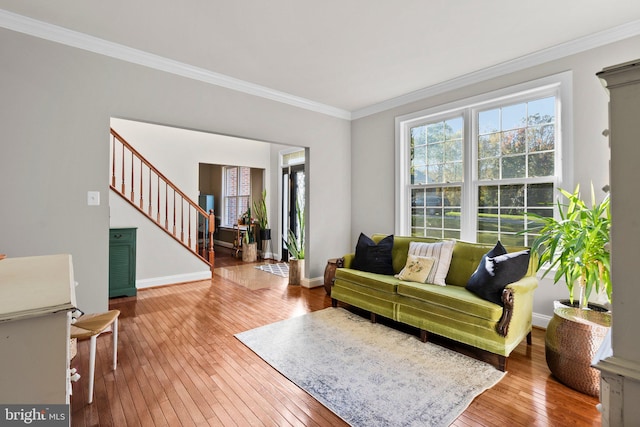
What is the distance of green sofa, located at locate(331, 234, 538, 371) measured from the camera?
2.36m

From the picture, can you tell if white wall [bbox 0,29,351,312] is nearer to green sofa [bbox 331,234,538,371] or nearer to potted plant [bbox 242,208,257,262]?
green sofa [bbox 331,234,538,371]

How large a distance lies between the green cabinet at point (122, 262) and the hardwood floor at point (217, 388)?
35.3 inches

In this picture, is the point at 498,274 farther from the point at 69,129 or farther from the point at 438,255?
the point at 69,129

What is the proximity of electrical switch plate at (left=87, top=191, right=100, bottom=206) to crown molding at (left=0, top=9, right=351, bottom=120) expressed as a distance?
132 cm

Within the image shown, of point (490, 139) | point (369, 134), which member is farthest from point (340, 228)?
point (490, 139)

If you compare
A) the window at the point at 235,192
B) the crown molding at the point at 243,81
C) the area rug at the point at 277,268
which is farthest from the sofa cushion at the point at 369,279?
the window at the point at 235,192

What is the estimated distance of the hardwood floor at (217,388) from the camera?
1803 millimetres

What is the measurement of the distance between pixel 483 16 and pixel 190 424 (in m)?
3.58

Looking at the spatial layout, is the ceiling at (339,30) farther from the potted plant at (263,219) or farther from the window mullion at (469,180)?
the potted plant at (263,219)

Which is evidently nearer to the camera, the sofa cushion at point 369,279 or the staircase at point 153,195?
the sofa cushion at point 369,279

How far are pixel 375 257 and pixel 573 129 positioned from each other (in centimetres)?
231

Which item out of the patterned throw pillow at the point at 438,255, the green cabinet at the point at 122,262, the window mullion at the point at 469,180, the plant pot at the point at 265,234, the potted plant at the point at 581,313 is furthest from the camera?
the plant pot at the point at 265,234

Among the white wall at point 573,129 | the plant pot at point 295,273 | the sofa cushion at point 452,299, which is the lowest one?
the plant pot at point 295,273

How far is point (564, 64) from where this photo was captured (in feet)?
9.71
